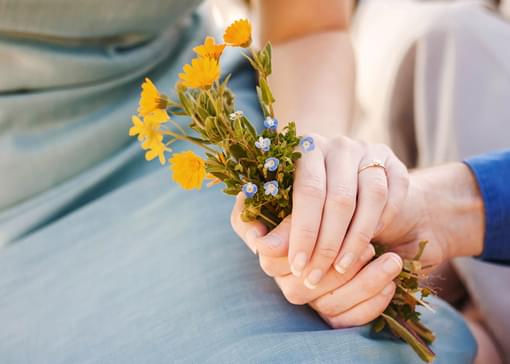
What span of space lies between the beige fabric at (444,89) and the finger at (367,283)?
0.47m

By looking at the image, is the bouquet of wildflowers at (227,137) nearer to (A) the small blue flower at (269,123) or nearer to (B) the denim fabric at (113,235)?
(A) the small blue flower at (269,123)

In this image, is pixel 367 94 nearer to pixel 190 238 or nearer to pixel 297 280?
pixel 190 238

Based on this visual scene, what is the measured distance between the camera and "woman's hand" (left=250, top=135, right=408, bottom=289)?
53 centimetres

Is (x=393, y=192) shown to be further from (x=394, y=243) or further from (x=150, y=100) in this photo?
(x=150, y=100)

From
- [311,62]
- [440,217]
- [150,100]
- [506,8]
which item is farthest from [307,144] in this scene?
[506,8]

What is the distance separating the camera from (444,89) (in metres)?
1.23

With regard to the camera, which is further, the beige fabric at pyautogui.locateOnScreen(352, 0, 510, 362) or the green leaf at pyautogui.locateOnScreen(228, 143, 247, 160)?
the beige fabric at pyautogui.locateOnScreen(352, 0, 510, 362)

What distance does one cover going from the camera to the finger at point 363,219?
1.81ft

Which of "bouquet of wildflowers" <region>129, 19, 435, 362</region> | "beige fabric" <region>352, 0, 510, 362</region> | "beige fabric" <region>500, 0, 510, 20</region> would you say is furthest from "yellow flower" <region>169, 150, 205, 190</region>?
"beige fabric" <region>500, 0, 510, 20</region>

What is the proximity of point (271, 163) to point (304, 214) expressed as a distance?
67 millimetres

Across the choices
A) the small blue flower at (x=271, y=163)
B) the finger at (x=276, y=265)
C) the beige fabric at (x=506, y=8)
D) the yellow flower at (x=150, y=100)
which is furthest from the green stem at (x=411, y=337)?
the beige fabric at (x=506, y=8)

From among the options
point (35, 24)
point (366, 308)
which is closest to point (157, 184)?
point (35, 24)

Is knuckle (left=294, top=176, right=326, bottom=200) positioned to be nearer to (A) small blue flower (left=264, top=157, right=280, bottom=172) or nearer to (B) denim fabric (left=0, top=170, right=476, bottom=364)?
(A) small blue flower (left=264, top=157, right=280, bottom=172)

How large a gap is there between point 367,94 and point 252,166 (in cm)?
114
